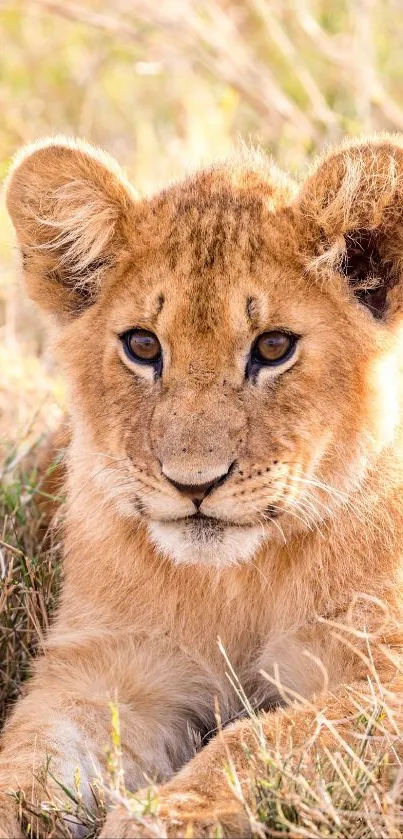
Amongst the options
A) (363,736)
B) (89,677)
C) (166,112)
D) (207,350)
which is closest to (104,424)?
(207,350)

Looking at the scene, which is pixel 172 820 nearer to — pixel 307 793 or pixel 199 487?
pixel 307 793

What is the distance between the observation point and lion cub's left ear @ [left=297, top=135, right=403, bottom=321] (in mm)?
3143

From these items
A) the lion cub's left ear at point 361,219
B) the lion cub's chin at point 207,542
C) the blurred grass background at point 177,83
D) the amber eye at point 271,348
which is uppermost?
the blurred grass background at point 177,83

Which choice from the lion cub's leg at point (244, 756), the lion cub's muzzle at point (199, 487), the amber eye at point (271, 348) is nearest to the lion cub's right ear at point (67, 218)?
the amber eye at point (271, 348)

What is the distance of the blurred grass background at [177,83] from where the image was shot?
7.24 m

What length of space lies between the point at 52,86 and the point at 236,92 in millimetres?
1998

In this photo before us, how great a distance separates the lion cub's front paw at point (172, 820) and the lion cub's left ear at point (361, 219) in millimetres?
1387

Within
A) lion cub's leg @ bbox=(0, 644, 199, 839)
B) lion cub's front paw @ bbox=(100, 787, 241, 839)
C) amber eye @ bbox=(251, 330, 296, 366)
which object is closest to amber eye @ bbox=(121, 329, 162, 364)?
A: amber eye @ bbox=(251, 330, 296, 366)

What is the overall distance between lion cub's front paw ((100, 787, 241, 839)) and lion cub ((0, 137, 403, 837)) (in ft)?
0.63

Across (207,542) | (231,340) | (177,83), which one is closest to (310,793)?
(207,542)

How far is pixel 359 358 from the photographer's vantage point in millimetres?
3262

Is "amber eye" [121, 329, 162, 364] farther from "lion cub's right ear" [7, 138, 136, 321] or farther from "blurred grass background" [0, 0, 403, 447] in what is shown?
"blurred grass background" [0, 0, 403, 447]

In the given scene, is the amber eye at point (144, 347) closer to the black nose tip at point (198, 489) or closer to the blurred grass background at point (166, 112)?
the black nose tip at point (198, 489)

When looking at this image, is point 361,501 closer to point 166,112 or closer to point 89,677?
point 89,677
